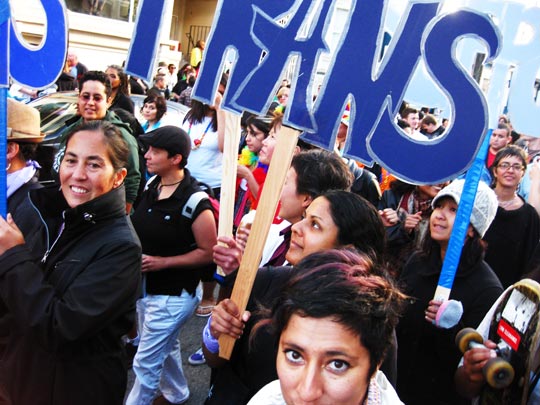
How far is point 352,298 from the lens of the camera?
124 cm

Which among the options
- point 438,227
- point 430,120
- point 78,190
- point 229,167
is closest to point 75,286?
point 78,190

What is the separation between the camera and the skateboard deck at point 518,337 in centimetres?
167

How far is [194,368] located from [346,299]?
2896 mm

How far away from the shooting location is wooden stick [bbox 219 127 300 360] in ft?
6.15

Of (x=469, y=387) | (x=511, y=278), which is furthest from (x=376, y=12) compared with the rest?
(x=511, y=278)

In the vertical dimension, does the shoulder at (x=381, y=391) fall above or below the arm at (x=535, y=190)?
below

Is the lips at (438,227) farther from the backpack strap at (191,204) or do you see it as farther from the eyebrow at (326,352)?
the eyebrow at (326,352)

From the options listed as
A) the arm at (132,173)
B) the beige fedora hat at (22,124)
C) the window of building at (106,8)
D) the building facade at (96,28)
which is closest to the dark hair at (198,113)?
the arm at (132,173)

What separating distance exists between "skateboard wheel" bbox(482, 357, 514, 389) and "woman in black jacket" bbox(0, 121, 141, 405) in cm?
133

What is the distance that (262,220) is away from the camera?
1896 mm

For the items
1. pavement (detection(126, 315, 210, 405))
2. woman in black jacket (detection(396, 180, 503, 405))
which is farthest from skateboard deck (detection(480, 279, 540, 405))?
pavement (detection(126, 315, 210, 405))

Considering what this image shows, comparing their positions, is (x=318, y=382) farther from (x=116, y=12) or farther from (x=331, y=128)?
(x=116, y=12)

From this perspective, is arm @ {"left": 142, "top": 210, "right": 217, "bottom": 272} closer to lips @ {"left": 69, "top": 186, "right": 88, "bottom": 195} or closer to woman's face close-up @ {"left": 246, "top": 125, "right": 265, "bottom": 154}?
lips @ {"left": 69, "top": 186, "right": 88, "bottom": 195}

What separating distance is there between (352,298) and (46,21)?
170cm
